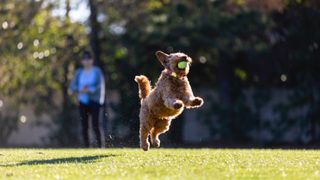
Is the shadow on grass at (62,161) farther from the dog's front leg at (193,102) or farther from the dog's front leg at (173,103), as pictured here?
the dog's front leg at (193,102)

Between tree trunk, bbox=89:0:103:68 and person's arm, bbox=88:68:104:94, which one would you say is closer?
person's arm, bbox=88:68:104:94

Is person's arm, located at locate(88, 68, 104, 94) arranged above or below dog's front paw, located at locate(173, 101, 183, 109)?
below

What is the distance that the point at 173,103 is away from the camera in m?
10.0

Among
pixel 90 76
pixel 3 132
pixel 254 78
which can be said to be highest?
pixel 90 76

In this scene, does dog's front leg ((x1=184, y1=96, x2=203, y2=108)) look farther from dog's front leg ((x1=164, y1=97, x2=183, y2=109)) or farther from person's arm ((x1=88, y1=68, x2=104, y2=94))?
person's arm ((x1=88, y1=68, x2=104, y2=94))

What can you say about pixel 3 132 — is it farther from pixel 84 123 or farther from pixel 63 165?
pixel 63 165

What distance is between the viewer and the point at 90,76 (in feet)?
50.1

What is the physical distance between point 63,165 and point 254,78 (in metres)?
13.7

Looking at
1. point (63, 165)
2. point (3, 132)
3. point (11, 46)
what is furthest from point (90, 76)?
point (3, 132)

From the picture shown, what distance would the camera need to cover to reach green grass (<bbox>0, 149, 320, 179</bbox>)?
319 inches

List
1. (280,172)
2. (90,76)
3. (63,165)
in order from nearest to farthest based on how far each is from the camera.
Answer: (280,172) → (63,165) → (90,76)

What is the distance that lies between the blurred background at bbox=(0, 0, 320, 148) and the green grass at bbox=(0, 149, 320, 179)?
9.71m

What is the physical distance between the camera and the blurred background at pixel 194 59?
21.0m

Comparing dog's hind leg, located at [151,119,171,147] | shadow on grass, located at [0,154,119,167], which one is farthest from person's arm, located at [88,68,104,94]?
shadow on grass, located at [0,154,119,167]
